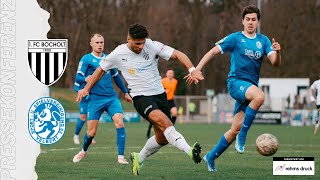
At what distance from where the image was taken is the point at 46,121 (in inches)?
423

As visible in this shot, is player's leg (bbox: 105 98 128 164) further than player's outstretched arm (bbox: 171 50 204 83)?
Yes

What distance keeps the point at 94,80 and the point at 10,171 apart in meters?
2.02

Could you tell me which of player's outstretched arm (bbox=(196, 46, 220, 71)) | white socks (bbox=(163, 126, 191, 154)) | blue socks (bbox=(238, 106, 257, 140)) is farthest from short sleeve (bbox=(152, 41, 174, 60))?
blue socks (bbox=(238, 106, 257, 140))

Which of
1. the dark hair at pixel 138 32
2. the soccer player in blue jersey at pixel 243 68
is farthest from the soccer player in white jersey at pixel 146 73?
the soccer player in blue jersey at pixel 243 68

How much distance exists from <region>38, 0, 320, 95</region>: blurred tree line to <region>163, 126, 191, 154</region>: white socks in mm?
28597

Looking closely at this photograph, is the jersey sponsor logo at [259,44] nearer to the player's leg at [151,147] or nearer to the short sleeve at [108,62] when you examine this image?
the player's leg at [151,147]

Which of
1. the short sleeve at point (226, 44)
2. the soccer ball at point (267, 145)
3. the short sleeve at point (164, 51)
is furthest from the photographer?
the short sleeve at point (226, 44)

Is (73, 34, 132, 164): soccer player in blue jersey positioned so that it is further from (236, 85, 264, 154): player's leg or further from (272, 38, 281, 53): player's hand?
(272, 38, 281, 53): player's hand

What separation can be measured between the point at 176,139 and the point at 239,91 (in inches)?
75.7

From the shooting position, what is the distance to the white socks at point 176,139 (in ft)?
33.0

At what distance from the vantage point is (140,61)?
10.7 m

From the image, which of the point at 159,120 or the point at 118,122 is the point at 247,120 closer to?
the point at 159,120

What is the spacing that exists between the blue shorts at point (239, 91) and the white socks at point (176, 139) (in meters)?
1.77

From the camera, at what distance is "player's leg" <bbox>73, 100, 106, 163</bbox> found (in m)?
14.0
